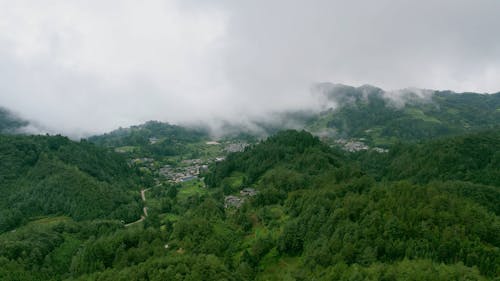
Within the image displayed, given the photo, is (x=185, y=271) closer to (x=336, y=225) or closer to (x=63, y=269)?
(x=336, y=225)

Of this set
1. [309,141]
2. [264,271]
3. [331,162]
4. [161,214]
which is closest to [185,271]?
[264,271]

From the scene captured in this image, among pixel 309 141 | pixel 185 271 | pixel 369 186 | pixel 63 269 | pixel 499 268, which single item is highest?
pixel 309 141

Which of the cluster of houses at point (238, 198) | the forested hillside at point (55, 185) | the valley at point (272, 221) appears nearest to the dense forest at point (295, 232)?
the valley at point (272, 221)

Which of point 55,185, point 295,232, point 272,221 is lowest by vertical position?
point 272,221

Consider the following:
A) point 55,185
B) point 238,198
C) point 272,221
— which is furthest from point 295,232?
point 55,185

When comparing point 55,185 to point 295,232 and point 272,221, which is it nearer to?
point 272,221

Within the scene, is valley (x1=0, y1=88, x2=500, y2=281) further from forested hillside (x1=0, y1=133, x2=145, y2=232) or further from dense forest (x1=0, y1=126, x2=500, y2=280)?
forested hillside (x1=0, y1=133, x2=145, y2=232)

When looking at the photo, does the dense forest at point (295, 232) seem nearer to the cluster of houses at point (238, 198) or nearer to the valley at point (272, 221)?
the valley at point (272, 221)
